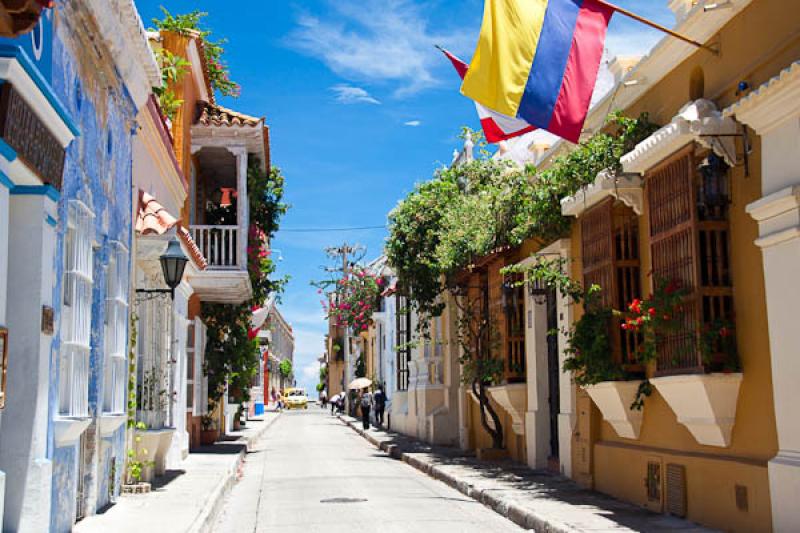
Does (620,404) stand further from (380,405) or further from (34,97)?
(380,405)

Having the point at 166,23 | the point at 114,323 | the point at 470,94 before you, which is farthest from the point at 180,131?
the point at 470,94

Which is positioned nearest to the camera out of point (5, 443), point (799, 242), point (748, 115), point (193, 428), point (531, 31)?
point (5, 443)

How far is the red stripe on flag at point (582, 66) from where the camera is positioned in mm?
9953

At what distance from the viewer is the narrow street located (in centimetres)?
1107

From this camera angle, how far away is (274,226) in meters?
24.6

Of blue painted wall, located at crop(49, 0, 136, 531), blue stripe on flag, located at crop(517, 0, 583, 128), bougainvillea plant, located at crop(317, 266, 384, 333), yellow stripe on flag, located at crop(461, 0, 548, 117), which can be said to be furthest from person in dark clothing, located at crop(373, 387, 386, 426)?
blue stripe on flag, located at crop(517, 0, 583, 128)

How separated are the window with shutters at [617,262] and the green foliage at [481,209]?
0.59 m

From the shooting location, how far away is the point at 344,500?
13453 mm

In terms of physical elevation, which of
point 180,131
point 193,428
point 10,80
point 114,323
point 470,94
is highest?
point 180,131

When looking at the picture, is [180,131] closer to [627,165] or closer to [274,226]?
[274,226]

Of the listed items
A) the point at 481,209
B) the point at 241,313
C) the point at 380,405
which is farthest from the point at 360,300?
the point at 481,209

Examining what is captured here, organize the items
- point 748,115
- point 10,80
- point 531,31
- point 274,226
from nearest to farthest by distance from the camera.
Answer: point 10,80 < point 748,115 < point 531,31 < point 274,226

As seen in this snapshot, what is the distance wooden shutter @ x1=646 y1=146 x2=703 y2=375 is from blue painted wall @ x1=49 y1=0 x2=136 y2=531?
234 inches

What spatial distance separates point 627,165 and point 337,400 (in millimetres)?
49445
